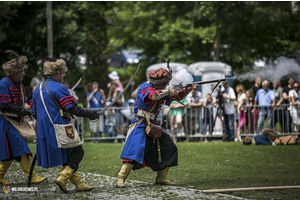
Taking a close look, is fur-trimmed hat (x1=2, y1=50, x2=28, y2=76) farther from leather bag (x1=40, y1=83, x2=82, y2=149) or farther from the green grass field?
the green grass field

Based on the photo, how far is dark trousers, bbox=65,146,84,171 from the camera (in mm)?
6664

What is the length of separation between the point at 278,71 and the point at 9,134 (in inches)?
171

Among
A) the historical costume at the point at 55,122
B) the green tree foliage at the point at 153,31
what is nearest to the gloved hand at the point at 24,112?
the historical costume at the point at 55,122

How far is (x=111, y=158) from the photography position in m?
10.4

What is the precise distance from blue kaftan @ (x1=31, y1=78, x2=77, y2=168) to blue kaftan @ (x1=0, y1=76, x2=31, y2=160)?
0.98 meters

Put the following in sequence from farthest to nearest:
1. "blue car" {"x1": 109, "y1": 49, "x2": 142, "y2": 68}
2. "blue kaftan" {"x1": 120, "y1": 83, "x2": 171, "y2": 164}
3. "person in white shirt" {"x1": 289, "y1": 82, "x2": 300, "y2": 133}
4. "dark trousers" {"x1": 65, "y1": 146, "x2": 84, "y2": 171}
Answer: "blue car" {"x1": 109, "y1": 49, "x2": 142, "y2": 68} → "person in white shirt" {"x1": 289, "y1": 82, "x2": 300, "y2": 133} → "blue kaftan" {"x1": 120, "y1": 83, "x2": 171, "y2": 164} → "dark trousers" {"x1": 65, "y1": 146, "x2": 84, "y2": 171}

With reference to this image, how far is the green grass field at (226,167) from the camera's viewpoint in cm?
727

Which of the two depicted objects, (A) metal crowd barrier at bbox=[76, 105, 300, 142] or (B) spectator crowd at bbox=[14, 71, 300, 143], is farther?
(A) metal crowd barrier at bbox=[76, 105, 300, 142]

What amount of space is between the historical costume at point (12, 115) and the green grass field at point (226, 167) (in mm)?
1584

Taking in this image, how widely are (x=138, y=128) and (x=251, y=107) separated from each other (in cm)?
772

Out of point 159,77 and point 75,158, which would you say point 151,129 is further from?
point 75,158

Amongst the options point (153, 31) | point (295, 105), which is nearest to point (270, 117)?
point (295, 105)

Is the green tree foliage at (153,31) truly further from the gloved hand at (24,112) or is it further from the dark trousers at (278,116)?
the gloved hand at (24,112)

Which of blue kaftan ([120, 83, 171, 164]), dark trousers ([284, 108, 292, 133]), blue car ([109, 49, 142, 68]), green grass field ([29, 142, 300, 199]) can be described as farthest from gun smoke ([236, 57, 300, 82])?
blue car ([109, 49, 142, 68])
